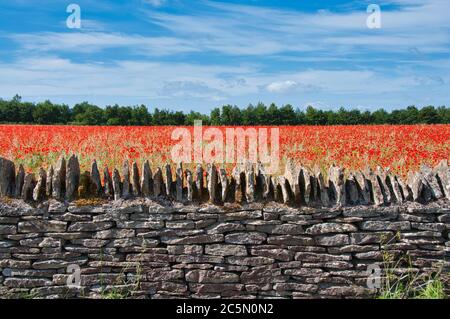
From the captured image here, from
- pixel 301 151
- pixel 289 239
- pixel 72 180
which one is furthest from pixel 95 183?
pixel 301 151

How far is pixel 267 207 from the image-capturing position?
491 centimetres

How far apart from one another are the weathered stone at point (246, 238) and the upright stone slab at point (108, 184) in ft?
4.43

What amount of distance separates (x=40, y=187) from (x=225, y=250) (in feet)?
6.92

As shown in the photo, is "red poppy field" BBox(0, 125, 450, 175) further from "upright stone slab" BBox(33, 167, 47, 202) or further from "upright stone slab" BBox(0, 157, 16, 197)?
"upright stone slab" BBox(0, 157, 16, 197)

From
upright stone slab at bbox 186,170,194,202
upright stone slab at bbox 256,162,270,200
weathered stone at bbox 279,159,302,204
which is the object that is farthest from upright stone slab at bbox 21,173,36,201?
weathered stone at bbox 279,159,302,204

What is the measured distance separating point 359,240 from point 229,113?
22.3m

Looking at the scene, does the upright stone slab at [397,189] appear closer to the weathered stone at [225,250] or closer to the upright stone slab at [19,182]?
the weathered stone at [225,250]

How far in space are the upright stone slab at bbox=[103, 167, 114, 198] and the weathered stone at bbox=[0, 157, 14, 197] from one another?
3.51 ft

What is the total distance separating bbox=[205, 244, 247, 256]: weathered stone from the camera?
495cm

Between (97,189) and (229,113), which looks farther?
(229,113)

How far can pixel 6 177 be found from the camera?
5.19 meters

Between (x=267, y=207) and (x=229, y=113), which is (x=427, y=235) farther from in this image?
(x=229, y=113)

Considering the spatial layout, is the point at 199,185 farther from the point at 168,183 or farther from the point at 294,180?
the point at 294,180
